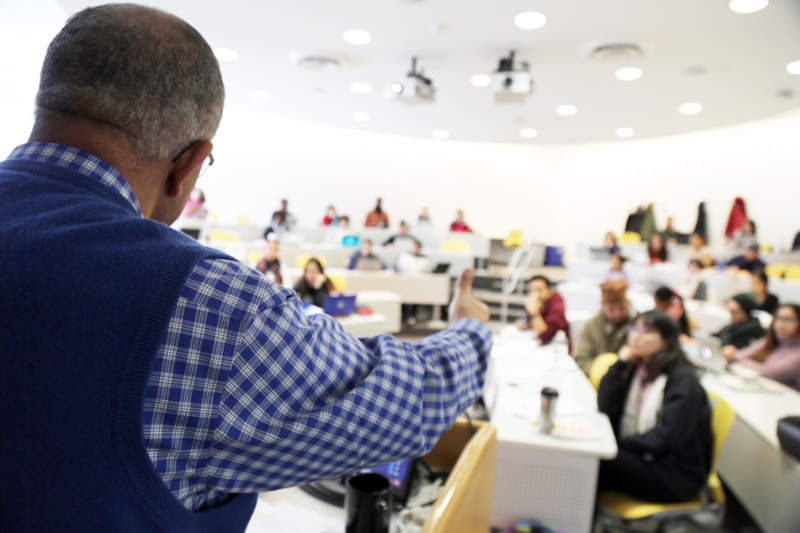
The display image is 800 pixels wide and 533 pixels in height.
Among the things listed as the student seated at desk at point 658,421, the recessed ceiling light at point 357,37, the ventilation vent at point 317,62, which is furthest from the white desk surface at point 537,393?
the ventilation vent at point 317,62

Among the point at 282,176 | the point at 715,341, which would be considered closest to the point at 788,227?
the point at 715,341

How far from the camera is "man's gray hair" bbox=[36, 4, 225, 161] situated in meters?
0.58

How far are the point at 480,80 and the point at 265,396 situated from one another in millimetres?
5548

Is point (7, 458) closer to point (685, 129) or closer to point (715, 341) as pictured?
point (715, 341)

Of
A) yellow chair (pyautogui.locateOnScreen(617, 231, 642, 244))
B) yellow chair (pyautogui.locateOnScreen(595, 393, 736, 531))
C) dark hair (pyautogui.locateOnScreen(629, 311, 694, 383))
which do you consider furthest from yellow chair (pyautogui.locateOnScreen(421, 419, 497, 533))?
yellow chair (pyautogui.locateOnScreen(617, 231, 642, 244))

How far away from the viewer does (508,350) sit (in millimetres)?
3641

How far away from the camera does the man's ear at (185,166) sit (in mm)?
647

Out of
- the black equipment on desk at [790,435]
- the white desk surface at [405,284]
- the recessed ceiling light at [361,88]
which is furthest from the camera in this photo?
the white desk surface at [405,284]

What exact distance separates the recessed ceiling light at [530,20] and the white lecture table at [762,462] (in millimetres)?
2882

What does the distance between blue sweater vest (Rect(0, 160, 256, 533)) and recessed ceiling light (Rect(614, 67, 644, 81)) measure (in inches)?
214

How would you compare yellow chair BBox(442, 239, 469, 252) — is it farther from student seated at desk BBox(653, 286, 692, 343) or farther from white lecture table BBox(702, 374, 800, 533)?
white lecture table BBox(702, 374, 800, 533)

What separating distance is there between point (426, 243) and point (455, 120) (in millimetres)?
2910

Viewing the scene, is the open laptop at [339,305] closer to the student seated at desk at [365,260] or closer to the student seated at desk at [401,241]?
the student seated at desk at [365,260]

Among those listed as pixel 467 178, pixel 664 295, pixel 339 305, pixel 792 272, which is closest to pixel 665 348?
pixel 664 295
